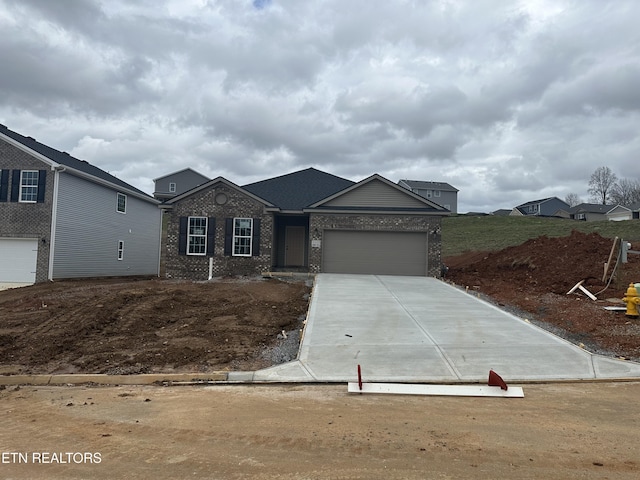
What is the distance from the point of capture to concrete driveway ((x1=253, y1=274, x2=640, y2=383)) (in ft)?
23.8

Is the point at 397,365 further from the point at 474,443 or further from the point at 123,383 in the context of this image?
the point at 123,383

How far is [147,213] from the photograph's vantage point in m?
27.4

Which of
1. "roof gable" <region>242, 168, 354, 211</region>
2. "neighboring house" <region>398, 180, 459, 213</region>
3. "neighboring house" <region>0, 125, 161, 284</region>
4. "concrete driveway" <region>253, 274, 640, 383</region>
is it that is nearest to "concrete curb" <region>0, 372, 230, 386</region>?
"concrete driveway" <region>253, 274, 640, 383</region>

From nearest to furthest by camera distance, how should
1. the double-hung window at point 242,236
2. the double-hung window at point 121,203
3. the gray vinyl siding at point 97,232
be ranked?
the gray vinyl siding at point 97,232 → the double-hung window at point 242,236 → the double-hung window at point 121,203

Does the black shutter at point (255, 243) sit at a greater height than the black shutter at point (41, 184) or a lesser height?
lesser

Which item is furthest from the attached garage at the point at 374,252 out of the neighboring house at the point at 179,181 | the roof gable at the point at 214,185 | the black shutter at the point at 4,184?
the neighboring house at the point at 179,181

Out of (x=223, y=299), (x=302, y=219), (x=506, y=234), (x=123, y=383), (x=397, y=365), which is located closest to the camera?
(x=123, y=383)

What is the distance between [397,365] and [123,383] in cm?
436

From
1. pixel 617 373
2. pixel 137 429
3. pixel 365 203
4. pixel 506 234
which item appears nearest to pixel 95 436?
pixel 137 429

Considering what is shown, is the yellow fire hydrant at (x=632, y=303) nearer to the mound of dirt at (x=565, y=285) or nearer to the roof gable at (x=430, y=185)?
the mound of dirt at (x=565, y=285)

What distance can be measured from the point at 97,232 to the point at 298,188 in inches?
408

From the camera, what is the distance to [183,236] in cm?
2072

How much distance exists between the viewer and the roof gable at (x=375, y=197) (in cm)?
2062

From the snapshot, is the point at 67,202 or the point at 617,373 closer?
the point at 617,373
